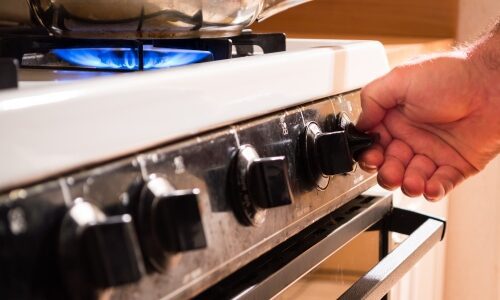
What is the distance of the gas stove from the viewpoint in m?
0.32

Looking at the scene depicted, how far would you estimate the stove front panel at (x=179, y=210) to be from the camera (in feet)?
1.06

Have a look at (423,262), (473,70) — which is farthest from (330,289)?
(423,262)

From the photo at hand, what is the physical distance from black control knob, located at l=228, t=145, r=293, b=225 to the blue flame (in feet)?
0.53

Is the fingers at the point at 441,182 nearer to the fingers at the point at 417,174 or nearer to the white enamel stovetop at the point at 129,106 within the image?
the fingers at the point at 417,174

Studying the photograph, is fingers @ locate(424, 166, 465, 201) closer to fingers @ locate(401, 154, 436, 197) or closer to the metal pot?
fingers @ locate(401, 154, 436, 197)

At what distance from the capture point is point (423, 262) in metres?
1.22

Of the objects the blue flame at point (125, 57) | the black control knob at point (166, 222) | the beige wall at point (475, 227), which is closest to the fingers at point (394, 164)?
the blue flame at point (125, 57)

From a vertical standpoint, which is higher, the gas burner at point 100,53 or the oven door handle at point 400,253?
the gas burner at point 100,53

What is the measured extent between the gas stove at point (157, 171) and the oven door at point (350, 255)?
2 centimetres

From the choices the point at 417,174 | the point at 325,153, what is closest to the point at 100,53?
the point at 325,153

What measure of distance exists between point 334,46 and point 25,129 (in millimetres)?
402

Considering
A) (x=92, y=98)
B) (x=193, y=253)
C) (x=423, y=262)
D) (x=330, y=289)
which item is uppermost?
(x=92, y=98)

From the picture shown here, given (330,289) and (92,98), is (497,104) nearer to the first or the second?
(330,289)

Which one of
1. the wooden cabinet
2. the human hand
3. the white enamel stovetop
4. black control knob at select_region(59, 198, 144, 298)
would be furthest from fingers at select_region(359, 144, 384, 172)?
the wooden cabinet
